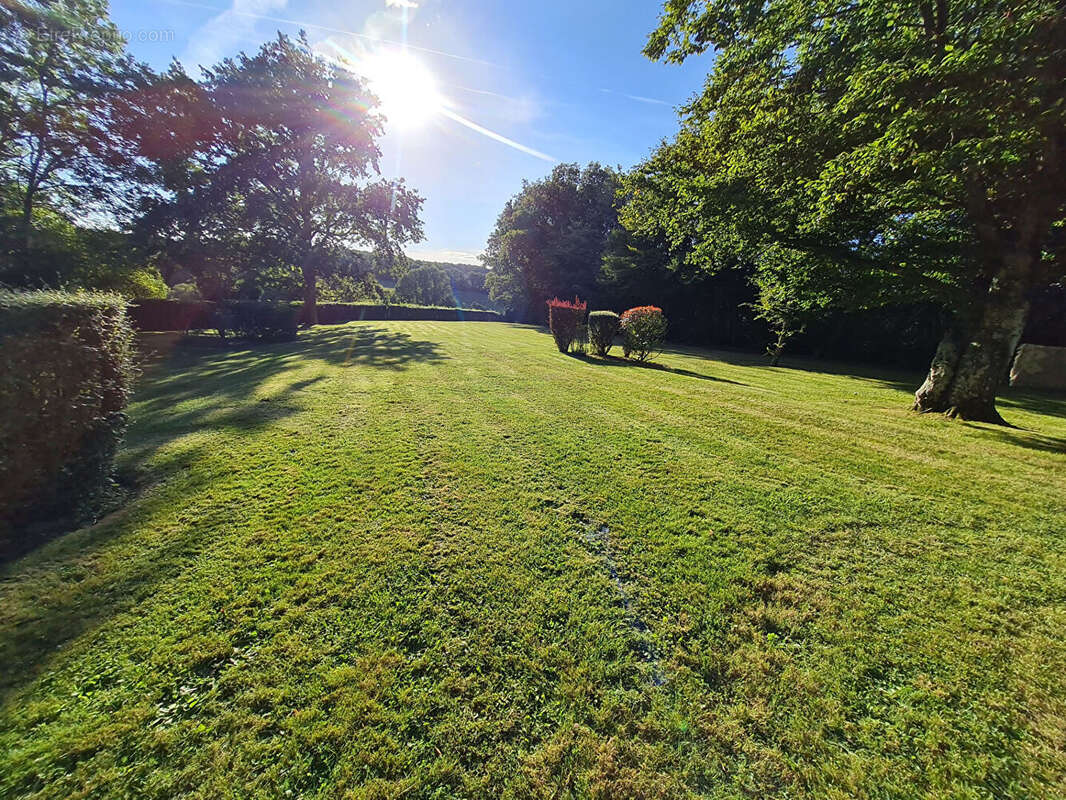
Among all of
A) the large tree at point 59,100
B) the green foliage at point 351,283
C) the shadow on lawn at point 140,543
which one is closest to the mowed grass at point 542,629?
the shadow on lawn at point 140,543

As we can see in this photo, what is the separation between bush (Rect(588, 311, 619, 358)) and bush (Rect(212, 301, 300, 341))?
13.5m

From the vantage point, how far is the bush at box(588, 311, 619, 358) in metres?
12.2

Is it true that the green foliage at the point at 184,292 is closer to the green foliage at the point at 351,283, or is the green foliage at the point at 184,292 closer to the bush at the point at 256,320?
the green foliage at the point at 351,283

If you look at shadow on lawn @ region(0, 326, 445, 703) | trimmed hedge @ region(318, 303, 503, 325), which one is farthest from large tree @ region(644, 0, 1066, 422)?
trimmed hedge @ region(318, 303, 503, 325)

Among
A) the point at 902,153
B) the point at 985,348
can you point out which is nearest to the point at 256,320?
the point at 902,153

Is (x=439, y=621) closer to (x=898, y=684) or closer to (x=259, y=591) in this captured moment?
(x=259, y=591)

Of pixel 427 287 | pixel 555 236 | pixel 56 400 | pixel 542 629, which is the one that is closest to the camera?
pixel 542 629

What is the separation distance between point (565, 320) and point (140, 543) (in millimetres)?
11905

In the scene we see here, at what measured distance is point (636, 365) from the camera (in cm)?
1164

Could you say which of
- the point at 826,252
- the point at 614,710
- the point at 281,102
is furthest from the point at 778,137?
the point at 281,102

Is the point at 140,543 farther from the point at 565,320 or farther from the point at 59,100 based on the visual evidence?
the point at 59,100

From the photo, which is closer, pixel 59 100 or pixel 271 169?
pixel 59 100

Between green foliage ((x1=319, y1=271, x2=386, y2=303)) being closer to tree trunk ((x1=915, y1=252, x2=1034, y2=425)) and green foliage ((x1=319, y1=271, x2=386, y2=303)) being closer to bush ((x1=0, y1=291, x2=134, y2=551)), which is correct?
bush ((x1=0, y1=291, x2=134, y2=551))

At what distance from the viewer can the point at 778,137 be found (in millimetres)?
6398
